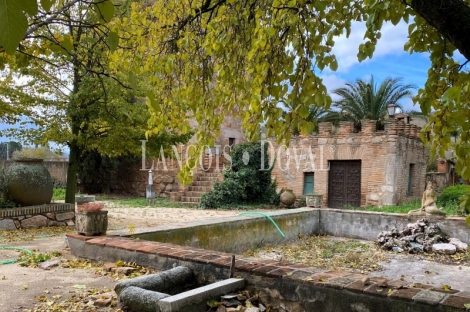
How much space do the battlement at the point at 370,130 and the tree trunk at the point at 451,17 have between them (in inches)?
441

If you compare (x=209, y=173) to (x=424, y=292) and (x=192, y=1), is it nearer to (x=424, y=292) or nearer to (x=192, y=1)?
(x=192, y=1)

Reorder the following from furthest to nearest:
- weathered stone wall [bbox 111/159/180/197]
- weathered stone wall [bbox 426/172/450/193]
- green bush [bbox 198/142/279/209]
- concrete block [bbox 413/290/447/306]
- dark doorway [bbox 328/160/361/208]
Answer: weathered stone wall [bbox 111/159/180/197]
weathered stone wall [bbox 426/172/450/193]
green bush [bbox 198/142/279/209]
dark doorway [bbox 328/160/361/208]
concrete block [bbox 413/290/447/306]

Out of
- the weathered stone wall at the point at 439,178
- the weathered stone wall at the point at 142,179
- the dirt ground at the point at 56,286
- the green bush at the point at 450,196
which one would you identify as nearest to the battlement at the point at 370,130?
the green bush at the point at 450,196

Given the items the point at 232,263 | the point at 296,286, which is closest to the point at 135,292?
the point at 232,263

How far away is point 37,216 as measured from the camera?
27.4ft

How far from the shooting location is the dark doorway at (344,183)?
13.7 m

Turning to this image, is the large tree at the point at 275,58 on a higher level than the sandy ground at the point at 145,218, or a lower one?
higher

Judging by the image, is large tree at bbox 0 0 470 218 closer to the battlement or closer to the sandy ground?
the sandy ground

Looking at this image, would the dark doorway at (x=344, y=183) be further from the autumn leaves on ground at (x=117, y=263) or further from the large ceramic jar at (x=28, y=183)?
the large ceramic jar at (x=28, y=183)

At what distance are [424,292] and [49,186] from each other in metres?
8.21

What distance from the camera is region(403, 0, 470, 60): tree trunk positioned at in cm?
210

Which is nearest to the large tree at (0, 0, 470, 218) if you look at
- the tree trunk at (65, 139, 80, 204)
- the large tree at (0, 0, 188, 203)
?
the large tree at (0, 0, 188, 203)

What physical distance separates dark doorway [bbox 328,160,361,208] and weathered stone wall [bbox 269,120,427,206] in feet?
0.79

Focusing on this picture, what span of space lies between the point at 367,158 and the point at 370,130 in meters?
0.95
